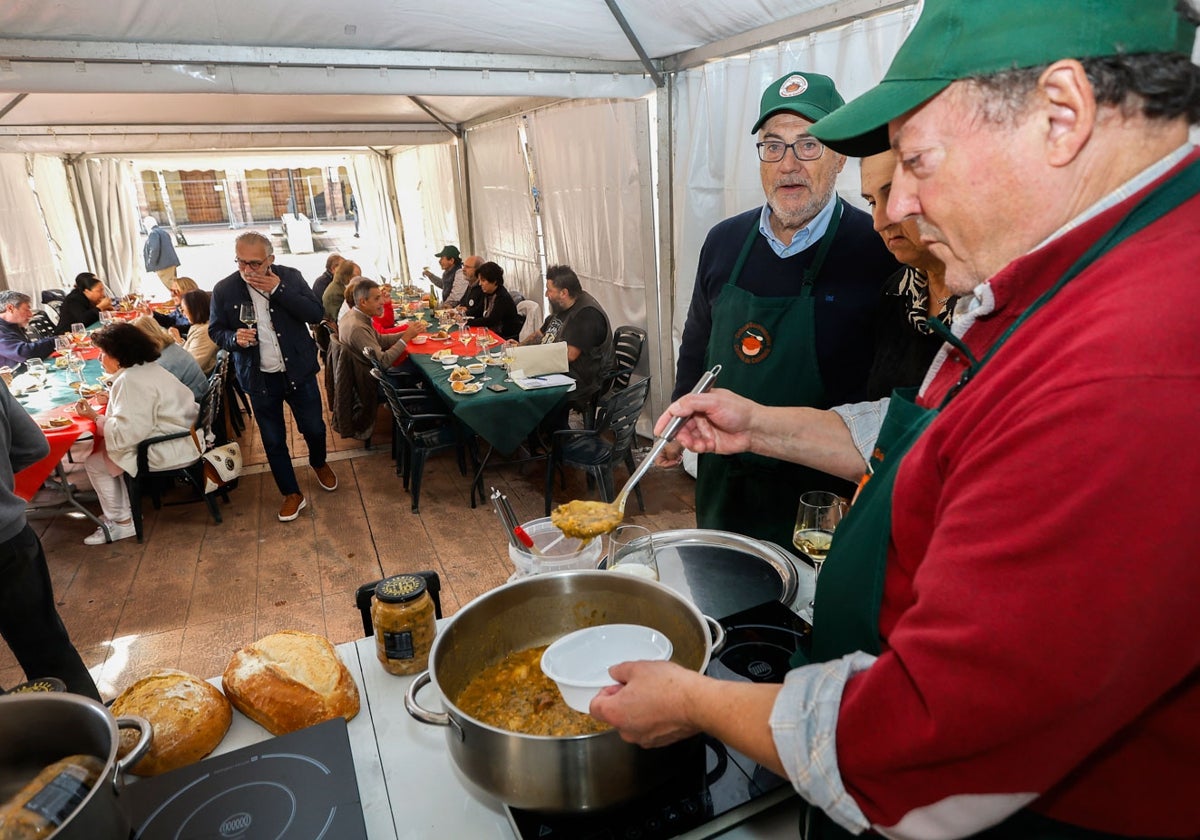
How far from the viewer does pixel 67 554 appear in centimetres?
445

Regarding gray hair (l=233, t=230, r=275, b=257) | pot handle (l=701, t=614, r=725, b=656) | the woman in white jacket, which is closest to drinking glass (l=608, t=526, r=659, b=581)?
pot handle (l=701, t=614, r=725, b=656)

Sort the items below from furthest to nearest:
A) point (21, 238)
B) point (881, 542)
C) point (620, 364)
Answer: point (21, 238)
point (620, 364)
point (881, 542)

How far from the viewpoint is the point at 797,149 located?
2.31 metres

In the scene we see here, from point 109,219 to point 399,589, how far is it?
13.7 m

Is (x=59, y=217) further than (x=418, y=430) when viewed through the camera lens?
Yes

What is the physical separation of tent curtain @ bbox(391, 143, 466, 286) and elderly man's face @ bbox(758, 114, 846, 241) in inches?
365

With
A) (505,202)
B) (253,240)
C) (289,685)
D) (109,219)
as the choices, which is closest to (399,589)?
(289,685)

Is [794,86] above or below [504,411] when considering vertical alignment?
above

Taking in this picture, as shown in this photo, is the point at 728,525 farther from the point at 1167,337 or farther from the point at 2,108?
the point at 2,108

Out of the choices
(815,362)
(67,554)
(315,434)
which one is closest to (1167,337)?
(815,362)

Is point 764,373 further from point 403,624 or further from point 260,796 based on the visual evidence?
point 260,796

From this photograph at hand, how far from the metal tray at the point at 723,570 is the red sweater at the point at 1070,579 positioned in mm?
784

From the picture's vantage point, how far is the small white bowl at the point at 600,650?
3.67 ft

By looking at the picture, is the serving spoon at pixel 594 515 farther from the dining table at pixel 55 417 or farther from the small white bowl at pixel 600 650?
the dining table at pixel 55 417
